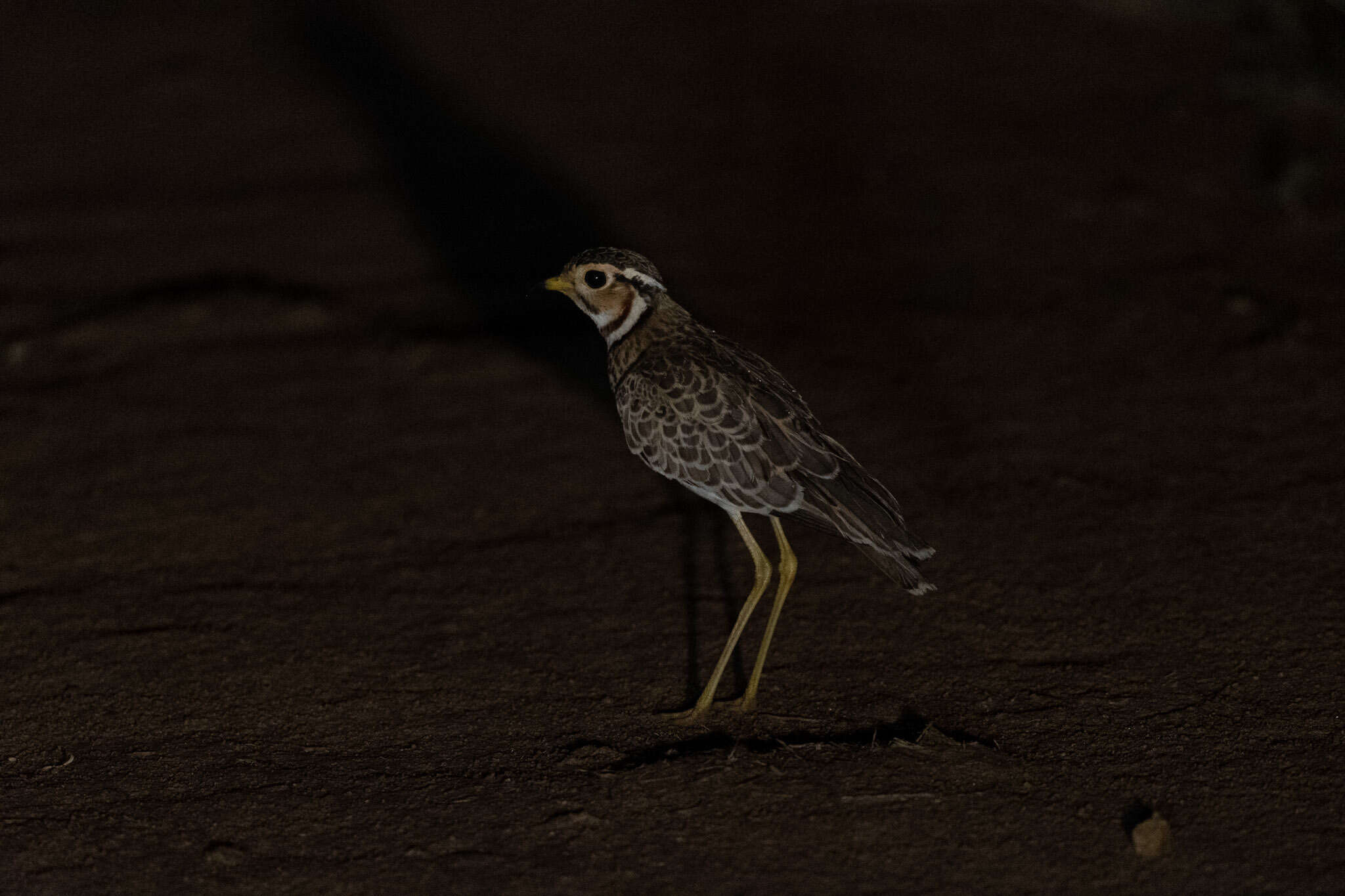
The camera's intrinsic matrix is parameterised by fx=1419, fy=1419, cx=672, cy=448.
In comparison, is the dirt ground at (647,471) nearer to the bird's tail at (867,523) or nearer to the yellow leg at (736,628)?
the yellow leg at (736,628)

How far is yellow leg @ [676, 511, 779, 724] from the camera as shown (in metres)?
4.97

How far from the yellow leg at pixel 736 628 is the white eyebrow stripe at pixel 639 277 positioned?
3.10 ft

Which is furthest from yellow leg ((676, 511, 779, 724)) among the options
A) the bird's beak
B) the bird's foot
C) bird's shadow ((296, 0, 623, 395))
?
bird's shadow ((296, 0, 623, 395))

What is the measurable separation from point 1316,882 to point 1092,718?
0.98 m

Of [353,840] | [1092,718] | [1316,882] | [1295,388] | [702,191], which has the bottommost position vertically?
[353,840]

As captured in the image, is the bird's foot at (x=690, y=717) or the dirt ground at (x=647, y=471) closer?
the dirt ground at (x=647, y=471)

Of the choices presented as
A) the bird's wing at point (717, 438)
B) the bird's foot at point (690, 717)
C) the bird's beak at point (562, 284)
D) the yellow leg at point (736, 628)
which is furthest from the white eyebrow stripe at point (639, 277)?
the bird's foot at point (690, 717)

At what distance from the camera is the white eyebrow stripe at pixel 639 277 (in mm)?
5328

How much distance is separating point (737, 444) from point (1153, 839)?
1.81m

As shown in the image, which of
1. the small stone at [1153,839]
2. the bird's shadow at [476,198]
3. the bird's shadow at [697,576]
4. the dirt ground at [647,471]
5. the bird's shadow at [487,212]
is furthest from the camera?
the bird's shadow at [476,198]

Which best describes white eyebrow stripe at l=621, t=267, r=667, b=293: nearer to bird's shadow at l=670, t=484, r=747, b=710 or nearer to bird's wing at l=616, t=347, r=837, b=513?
bird's wing at l=616, t=347, r=837, b=513

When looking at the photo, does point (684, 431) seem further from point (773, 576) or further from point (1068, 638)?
point (1068, 638)

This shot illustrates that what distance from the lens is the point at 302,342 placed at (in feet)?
26.2

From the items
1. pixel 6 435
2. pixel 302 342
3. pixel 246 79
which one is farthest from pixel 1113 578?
pixel 246 79
